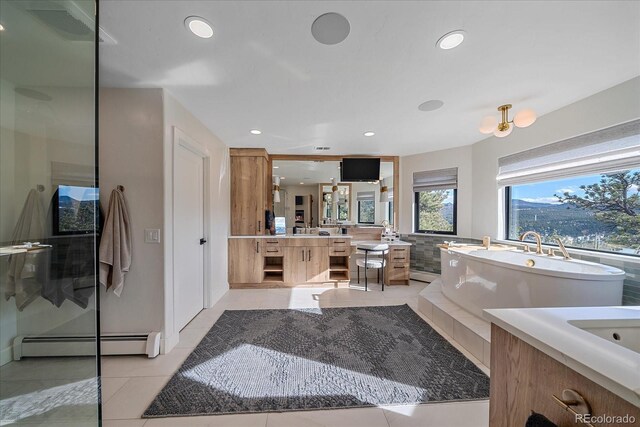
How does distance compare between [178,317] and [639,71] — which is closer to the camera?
[639,71]

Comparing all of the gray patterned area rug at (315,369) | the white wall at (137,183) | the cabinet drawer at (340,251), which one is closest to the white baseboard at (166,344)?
the white wall at (137,183)

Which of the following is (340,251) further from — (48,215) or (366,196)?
(48,215)

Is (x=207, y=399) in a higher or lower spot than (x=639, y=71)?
lower

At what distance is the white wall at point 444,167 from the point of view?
146 inches

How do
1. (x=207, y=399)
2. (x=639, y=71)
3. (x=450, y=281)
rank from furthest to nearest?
(x=450, y=281)
(x=639, y=71)
(x=207, y=399)

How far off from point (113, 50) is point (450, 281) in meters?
3.98

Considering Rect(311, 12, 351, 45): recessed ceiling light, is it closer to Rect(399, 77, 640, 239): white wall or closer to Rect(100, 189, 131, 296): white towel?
Rect(100, 189, 131, 296): white towel

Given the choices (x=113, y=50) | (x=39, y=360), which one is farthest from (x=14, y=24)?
(x=39, y=360)

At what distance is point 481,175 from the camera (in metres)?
3.51

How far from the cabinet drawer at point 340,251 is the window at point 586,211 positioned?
8.10 ft

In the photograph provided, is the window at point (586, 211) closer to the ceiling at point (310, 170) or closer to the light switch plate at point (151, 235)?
the ceiling at point (310, 170)

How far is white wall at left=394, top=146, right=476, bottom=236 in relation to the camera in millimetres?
3717

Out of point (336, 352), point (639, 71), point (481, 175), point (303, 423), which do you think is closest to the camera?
point (303, 423)

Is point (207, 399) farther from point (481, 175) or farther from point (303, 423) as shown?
point (481, 175)
